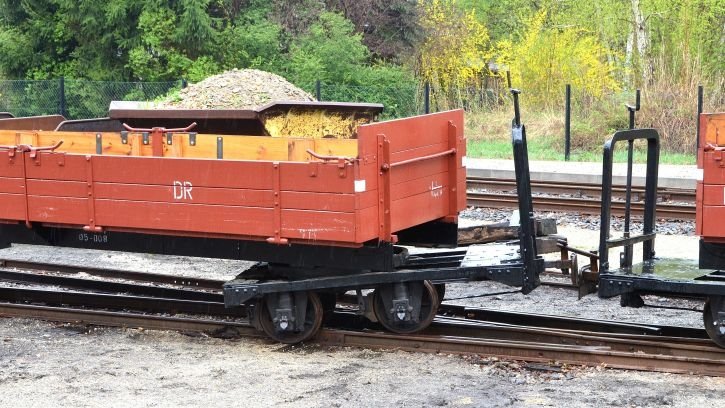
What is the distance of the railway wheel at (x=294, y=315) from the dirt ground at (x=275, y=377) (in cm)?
12

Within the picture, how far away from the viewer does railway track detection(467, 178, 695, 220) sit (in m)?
15.1

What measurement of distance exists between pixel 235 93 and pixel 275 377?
24.5 feet

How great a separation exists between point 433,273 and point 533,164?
48.1ft

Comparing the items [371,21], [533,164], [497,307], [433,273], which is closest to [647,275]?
[433,273]

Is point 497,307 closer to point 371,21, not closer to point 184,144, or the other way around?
point 184,144

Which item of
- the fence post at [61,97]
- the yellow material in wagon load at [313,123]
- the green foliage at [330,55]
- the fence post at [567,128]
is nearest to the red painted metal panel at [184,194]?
the yellow material in wagon load at [313,123]

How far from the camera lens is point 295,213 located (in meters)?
8.01

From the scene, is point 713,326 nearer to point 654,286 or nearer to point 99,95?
point 654,286

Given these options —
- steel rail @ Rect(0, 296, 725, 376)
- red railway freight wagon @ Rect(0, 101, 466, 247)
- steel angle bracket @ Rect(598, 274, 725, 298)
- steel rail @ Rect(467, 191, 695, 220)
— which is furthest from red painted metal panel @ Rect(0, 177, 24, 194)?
steel rail @ Rect(467, 191, 695, 220)

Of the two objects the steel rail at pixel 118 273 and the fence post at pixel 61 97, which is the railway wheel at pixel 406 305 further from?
the fence post at pixel 61 97

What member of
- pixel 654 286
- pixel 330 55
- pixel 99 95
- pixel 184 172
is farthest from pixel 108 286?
pixel 330 55

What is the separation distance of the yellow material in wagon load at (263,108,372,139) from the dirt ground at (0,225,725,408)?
107 inches

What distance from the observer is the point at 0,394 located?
7230 mm

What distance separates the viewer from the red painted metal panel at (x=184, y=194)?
8.14 m
